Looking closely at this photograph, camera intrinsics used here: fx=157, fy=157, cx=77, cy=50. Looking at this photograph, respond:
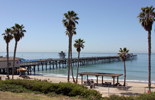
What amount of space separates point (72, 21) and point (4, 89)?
14.0 meters

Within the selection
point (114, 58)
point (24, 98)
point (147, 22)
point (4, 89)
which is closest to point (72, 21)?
point (147, 22)

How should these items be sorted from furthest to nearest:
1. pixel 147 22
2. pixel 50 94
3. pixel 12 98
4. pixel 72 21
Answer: pixel 72 21
pixel 147 22
pixel 50 94
pixel 12 98

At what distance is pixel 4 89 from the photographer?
11.8 meters

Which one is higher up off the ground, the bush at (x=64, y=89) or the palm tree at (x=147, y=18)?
the palm tree at (x=147, y=18)

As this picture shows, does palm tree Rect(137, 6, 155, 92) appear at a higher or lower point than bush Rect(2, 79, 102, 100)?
higher

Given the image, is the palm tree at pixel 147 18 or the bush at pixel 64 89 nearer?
the bush at pixel 64 89

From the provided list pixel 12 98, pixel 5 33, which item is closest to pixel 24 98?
pixel 12 98

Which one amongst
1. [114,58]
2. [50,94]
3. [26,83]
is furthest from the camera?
[114,58]

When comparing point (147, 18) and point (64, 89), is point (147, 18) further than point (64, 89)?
Yes

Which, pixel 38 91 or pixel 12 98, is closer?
pixel 12 98

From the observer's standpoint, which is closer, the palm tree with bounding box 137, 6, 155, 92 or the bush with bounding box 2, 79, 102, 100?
the bush with bounding box 2, 79, 102, 100

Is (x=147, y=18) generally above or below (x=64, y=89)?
above

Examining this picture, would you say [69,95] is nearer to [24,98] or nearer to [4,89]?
[24,98]

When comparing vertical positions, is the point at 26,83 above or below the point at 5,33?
below
